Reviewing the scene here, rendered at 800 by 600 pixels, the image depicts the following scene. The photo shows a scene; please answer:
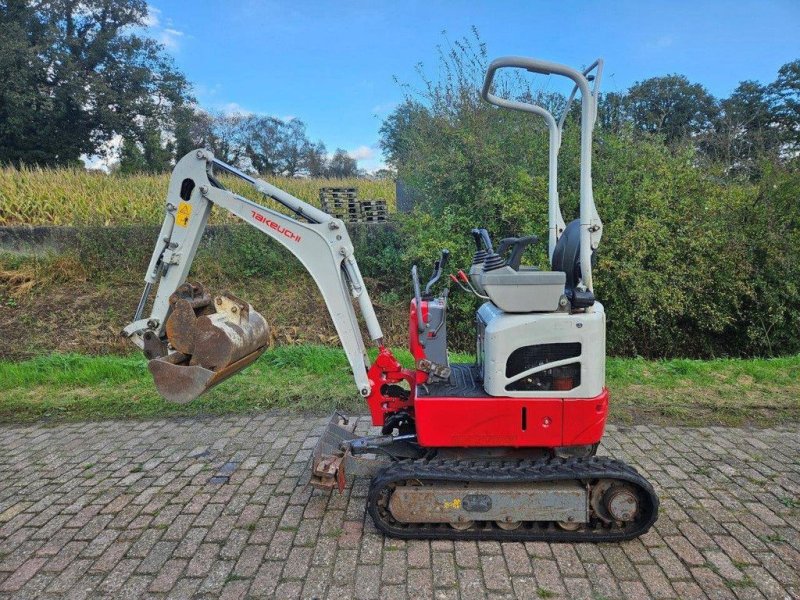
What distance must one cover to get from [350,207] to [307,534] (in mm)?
9531

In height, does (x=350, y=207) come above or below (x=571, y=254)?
above

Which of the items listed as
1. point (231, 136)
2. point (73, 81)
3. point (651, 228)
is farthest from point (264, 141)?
point (651, 228)

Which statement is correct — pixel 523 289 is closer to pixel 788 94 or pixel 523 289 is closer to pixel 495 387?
pixel 495 387

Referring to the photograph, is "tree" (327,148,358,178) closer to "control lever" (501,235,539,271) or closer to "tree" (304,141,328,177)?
"tree" (304,141,328,177)

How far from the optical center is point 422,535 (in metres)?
3.42

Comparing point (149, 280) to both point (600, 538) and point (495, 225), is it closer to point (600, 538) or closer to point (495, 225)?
point (600, 538)

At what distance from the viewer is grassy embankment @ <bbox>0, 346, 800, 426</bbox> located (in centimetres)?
553

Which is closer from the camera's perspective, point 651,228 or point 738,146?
point 651,228

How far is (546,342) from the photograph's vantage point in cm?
331

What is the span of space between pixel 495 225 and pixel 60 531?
704 centimetres

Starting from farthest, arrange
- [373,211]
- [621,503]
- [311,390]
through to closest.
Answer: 1. [373,211]
2. [311,390]
3. [621,503]

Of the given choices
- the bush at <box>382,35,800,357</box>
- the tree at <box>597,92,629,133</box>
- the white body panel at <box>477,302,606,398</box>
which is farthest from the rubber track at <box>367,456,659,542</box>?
the tree at <box>597,92,629,133</box>

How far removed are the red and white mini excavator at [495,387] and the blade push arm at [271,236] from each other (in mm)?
14

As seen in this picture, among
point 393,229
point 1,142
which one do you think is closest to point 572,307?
point 393,229
